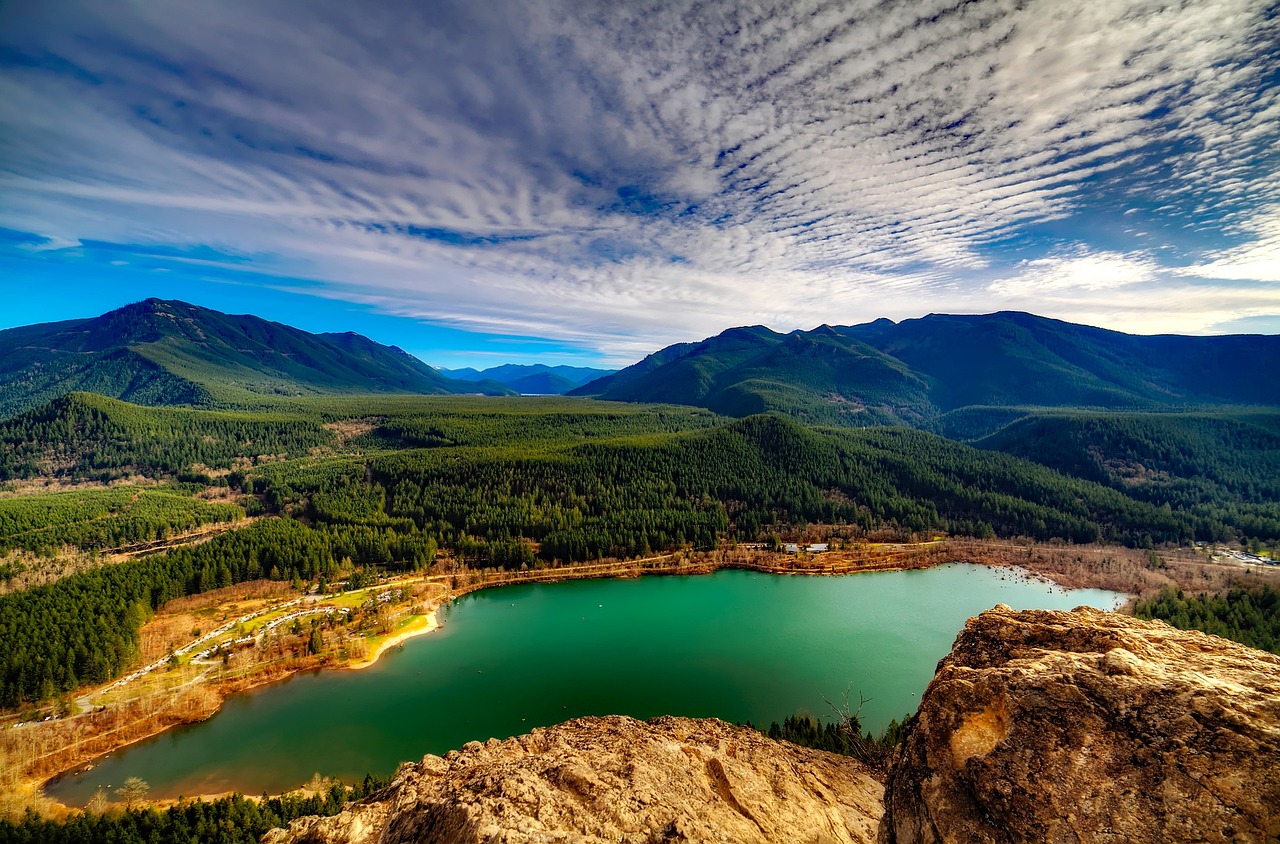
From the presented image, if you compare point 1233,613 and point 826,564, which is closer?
point 1233,613

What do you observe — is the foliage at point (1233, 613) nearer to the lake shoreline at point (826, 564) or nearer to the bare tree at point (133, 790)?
the lake shoreline at point (826, 564)

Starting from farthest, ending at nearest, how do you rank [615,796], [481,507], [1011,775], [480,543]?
[481,507] → [480,543] → [615,796] → [1011,775]

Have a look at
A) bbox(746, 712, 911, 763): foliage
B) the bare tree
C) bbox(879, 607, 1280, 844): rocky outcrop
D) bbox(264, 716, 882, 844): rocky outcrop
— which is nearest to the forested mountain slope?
the bare tree

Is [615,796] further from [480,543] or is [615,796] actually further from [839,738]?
[480,543]

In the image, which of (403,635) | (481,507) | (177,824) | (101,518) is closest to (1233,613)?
(403,635)

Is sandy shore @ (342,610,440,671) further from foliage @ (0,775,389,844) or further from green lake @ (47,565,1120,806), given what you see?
foliage @ (0,775,389,844)

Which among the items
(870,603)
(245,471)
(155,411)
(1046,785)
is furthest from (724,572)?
(155,411)

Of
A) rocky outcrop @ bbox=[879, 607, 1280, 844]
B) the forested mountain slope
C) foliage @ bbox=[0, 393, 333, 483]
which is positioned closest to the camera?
rocky outcrop @ bbox=[879, 607, 1280, 844]
